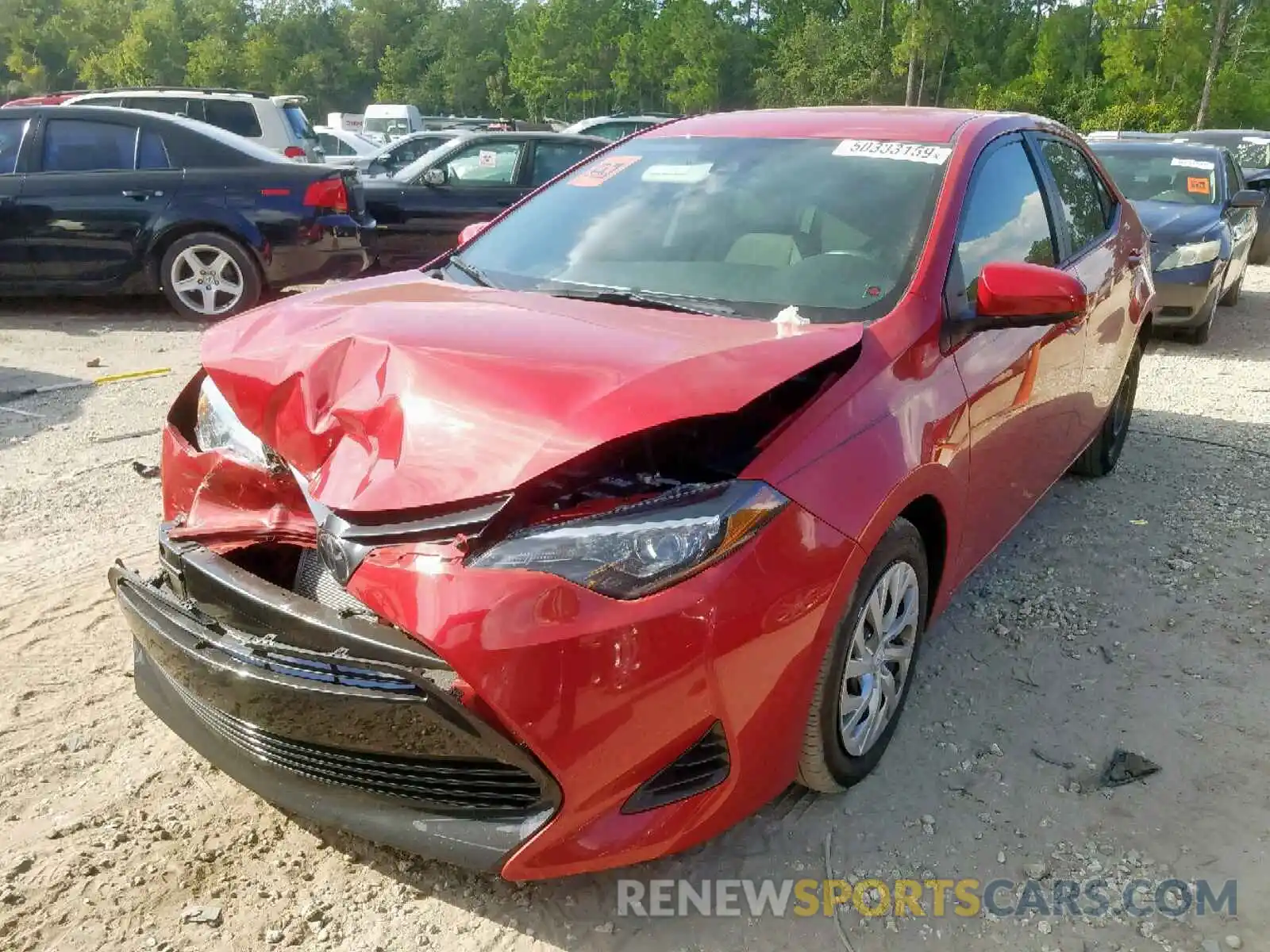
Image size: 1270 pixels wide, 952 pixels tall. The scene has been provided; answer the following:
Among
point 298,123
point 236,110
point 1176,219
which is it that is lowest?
point 1176,219

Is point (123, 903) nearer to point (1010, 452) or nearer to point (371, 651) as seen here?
point (371, 651)

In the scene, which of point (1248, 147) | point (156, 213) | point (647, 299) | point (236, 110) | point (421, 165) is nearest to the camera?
point (647, 299)

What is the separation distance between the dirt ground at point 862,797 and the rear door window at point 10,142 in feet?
15.9

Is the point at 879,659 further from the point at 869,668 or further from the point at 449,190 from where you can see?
the point at 449,190

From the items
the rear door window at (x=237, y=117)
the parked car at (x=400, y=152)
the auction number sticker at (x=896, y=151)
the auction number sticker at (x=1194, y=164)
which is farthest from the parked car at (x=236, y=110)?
the auction number sticker at (x=896, y=151)

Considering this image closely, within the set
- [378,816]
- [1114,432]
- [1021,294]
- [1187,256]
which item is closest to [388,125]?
[1187,256]

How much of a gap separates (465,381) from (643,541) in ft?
1.77

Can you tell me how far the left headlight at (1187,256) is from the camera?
807 centimetres

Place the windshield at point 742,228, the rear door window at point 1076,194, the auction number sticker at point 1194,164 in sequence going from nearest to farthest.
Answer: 1. the windshield at point 742,228
2. the rear door window at point 1076,194
3. the auction number sticker at point 1194,164

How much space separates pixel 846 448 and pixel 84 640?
7.91 ft

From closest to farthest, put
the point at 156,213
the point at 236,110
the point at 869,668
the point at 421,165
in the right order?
the point at 869,668 → the point at 156,213 → the point at 421,165 → the point at 236,110

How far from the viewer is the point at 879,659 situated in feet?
8.51

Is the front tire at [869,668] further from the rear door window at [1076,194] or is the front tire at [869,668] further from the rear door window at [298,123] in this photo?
A: the rear door window at [298,123]

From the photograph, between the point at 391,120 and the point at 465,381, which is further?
the point at 391,120
